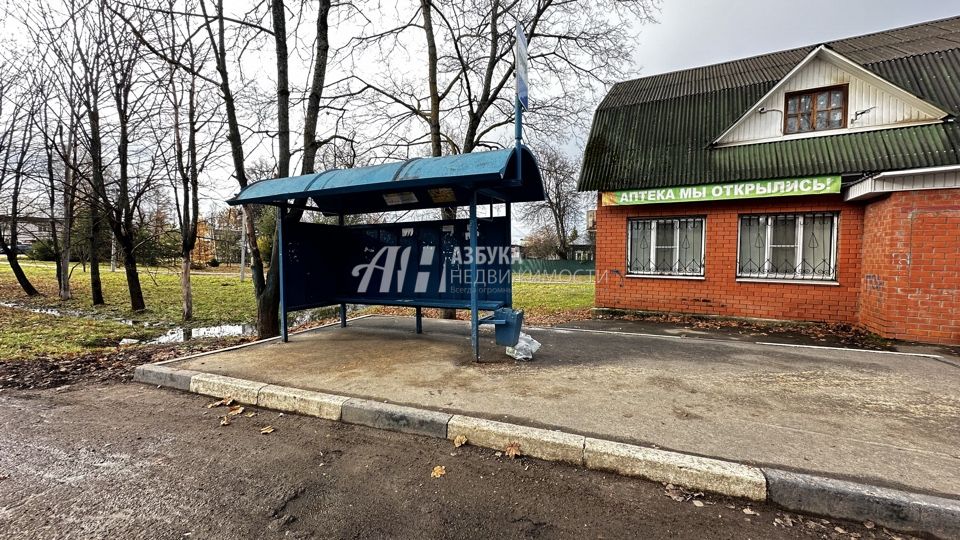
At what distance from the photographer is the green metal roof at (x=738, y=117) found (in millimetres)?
8289

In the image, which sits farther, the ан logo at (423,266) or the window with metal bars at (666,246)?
the window with metal bars at (666,246)

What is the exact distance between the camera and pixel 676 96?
38.4 ft

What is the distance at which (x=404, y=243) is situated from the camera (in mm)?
7375

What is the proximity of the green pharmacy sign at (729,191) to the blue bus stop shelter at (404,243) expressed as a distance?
15.3 ft

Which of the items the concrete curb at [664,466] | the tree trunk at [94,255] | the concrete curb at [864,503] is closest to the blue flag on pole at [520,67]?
the concrete curb at [664,466]

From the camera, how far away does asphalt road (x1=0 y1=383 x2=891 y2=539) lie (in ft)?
7.75

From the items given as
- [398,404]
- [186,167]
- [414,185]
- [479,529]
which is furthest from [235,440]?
[186,167]

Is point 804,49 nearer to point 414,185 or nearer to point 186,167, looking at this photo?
point 414,185

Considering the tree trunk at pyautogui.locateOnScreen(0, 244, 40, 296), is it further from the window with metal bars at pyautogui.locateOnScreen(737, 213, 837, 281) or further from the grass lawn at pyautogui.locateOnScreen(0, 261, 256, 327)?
the window with metal bars at pyautogui.locateOnScreen(737, 213, 837, 281)

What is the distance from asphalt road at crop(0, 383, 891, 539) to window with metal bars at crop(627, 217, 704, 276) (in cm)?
855

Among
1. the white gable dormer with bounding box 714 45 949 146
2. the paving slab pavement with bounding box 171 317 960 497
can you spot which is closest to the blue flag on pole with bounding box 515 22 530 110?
the paving slab pavement with bounding box 171 317 960 497

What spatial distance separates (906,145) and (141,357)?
15.1 metres

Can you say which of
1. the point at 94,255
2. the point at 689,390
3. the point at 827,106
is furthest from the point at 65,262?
the point at 827,106

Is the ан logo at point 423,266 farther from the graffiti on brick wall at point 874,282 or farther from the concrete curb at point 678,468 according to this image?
the graffiti on brick wall at point 874,282
